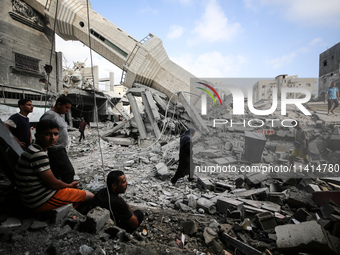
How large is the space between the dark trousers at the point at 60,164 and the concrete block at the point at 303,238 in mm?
2945

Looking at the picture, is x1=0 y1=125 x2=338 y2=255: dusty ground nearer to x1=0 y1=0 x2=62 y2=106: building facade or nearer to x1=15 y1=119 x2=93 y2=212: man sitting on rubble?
x1=15 y1=119 x2=93 y2=212: man sitting on rubble

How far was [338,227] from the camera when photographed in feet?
7.14

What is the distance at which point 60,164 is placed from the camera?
272 cm

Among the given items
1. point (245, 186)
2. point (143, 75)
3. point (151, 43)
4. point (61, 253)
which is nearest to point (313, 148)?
point (245, 186)

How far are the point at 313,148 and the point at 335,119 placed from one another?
3.38m

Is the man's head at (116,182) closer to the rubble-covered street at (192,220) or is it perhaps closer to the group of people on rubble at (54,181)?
the group of people on rubble at (54,181)

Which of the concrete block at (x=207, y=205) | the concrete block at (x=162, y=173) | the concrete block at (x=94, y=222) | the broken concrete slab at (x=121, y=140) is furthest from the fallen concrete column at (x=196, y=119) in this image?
the concrete block at (x=94, y=222)

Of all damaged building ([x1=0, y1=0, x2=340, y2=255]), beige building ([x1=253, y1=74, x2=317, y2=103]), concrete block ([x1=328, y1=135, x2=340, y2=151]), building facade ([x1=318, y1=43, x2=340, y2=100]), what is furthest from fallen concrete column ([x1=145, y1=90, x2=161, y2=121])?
building facade ([x1=318, y1=43, x2=340, y2=100])

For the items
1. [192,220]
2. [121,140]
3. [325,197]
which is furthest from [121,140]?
[325,197]

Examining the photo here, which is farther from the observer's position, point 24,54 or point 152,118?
point 24,54

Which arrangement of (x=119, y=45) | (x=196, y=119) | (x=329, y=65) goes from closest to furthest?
1. (x=196, y=119)
2. (x=119, y=45)
3. (x=329, y=65)

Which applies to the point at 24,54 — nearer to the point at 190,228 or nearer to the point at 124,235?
the point at 124,235

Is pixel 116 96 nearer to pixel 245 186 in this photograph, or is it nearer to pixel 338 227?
pixel 245 186

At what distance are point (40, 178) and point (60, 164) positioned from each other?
3.48ft
